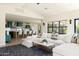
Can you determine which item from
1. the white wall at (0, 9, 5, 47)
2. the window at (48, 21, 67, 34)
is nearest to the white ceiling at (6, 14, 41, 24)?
the white wall at (0, 9, 5, 47)

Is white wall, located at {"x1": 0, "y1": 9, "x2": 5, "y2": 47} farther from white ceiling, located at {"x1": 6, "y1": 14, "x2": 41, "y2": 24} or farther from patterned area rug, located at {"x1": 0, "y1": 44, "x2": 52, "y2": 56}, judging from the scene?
patterned area rug, located at {"x1": 0, "y1": 44, "x2": 52, "y2": 56}

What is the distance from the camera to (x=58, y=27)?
4.40m

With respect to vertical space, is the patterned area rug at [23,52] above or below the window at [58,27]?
below

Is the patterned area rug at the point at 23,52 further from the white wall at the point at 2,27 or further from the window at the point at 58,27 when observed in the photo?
the window at the point at 58,27

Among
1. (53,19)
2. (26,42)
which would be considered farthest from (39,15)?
(26,42)

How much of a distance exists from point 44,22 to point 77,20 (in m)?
1.59

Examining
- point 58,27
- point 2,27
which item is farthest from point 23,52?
point 2,27

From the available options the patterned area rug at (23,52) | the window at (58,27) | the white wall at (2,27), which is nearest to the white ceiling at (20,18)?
the white wall at (2,27)

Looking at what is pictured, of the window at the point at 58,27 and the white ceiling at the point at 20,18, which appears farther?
the white ceiling at the point at 20,18

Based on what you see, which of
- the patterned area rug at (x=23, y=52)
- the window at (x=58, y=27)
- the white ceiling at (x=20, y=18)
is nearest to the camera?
the patterned area rug at (x=23, y=52)

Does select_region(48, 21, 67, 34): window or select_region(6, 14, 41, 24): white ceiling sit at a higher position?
select_region(6, 14, 41, 24): white ceiling

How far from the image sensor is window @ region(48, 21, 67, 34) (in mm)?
4391

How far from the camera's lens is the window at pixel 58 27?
4.39m

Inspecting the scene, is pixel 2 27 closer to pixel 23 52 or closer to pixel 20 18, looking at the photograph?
pixel 20 18
